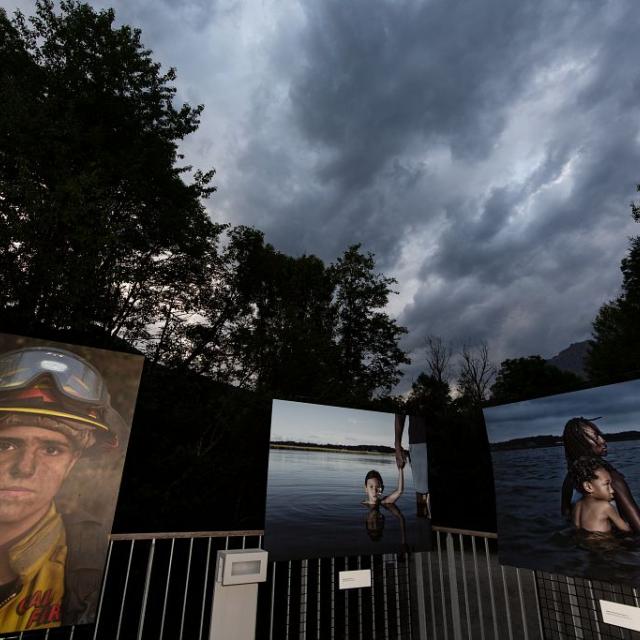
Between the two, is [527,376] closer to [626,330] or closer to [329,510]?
[626,330]

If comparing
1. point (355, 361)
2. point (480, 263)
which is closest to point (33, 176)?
point (355, 361)

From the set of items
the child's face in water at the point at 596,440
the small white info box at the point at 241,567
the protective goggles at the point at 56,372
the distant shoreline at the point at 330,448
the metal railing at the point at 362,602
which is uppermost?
the protective goggles at the point at 56,372

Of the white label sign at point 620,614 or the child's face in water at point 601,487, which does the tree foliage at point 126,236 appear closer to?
the child's face in water at point 601,487

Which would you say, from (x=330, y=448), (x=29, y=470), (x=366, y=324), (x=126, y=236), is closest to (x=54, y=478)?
(x=29, y=470)

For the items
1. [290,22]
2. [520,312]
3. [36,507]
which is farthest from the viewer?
[520,312]

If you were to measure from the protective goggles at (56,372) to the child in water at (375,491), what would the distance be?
2.48 meters

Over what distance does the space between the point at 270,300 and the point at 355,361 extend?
3.05m

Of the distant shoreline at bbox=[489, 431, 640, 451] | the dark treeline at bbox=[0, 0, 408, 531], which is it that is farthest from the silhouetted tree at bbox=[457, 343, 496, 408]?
the distant shoreline at bbox=[489, 431, 640, 451]

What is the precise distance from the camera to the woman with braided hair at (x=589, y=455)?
224cm

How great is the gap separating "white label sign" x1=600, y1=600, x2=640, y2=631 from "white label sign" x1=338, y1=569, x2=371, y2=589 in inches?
67.4

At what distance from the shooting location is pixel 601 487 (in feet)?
7.87

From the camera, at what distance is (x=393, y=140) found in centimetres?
699

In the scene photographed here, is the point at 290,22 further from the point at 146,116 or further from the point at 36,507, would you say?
the point at 36,507

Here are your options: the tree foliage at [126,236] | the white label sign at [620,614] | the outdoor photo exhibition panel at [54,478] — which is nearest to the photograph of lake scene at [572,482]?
the white label sign at [620,614]
